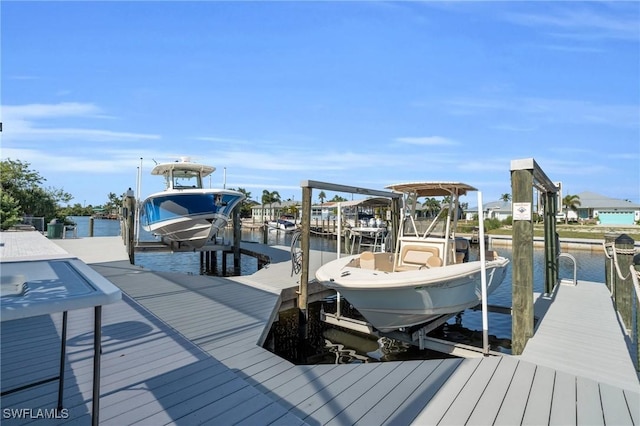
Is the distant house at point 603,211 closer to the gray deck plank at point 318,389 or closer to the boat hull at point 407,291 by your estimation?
the boat hull at point 407,291

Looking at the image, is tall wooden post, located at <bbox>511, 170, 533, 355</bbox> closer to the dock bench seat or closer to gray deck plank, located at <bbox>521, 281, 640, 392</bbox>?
gray deck plank, located at <bbox>521, 281, 640, 392</bbox>

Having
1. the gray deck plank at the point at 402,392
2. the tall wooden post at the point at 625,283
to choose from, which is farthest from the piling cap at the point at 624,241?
the gray deck plank at the point at 402,392

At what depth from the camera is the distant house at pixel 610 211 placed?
58719 mm

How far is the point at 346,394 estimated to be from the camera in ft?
11.5

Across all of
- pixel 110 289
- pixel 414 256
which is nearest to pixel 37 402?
pixel 110 289

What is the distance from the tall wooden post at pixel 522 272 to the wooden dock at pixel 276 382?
0.25 m

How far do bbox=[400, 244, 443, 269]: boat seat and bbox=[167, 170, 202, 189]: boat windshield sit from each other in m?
10.6

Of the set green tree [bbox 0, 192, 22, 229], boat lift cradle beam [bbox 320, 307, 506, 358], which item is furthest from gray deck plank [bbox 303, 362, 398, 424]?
green tree [bbox 0, 192, 22, 229]

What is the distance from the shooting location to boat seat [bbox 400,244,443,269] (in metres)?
6.73

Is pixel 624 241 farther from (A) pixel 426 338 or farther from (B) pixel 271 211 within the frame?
(B) pixel 271 211

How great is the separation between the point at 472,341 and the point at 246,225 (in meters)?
62.5

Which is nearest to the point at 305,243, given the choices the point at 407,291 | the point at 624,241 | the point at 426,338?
the point at 407,291

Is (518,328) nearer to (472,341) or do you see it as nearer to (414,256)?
(414,256)

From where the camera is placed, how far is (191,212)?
13742 mm
